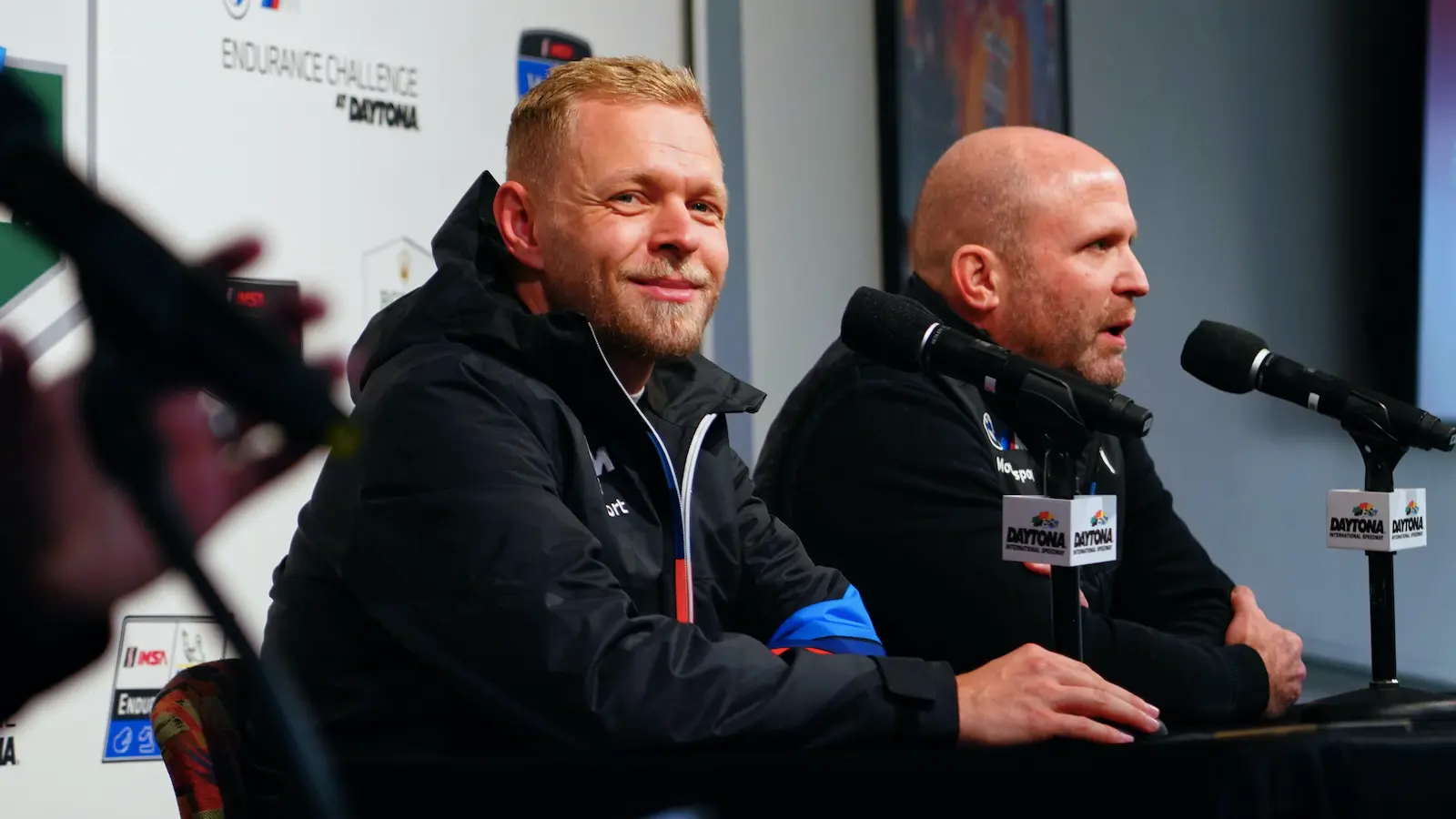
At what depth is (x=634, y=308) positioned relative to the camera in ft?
5.09

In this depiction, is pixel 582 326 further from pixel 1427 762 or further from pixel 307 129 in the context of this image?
pixel 307 129

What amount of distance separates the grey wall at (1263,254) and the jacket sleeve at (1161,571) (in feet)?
5.09

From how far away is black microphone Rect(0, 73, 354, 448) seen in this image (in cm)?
35

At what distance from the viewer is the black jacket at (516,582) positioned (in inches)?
47.9

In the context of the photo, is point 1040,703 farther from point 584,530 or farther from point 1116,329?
point 1116,329

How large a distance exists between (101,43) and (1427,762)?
1.80m

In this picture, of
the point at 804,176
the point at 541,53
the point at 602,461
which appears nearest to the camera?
the point at 602,461

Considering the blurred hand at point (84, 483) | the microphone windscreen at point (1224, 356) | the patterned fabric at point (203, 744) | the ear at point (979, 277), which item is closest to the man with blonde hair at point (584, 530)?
the patterned fabric at point (203, 744)

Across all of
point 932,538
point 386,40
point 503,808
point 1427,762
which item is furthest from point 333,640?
point 386,40

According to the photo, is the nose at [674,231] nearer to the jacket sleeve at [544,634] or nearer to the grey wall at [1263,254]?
the jacket sleeve at [544,634]

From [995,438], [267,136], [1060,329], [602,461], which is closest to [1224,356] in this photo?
[995,438]

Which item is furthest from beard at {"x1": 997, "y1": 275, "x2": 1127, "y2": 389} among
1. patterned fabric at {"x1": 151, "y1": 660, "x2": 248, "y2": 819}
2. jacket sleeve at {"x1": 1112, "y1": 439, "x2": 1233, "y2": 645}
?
patterned fabric at {"x1": 151, "y1": 660, "x2": 248, "y2": 819}

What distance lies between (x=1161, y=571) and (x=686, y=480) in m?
0.93

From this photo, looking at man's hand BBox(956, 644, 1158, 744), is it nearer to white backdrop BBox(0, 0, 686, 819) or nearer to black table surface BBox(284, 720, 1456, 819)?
black table surface BBox(284, 720, 1456, 819)
